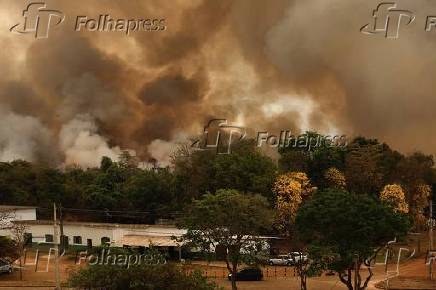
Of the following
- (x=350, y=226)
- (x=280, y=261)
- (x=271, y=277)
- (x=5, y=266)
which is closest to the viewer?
(x=350, y=226)

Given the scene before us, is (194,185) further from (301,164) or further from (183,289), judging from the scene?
(183,289)

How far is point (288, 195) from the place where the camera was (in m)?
50.1

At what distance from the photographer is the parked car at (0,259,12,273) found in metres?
43.1

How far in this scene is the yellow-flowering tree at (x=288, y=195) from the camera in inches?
1944

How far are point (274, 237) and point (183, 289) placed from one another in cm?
2765

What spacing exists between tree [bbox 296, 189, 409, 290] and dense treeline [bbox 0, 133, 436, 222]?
19430 mm

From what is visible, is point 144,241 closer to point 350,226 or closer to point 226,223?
point 226,223

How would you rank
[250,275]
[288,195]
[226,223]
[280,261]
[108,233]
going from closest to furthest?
[226,223]
[250,275]
[280,261]
[288,195]
[108,233]

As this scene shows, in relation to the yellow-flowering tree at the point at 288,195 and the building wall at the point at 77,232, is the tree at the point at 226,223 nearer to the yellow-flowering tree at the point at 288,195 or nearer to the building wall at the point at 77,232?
the yellow-flowering tree at the point at 288,195

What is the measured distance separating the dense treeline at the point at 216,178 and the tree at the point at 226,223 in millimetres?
13596

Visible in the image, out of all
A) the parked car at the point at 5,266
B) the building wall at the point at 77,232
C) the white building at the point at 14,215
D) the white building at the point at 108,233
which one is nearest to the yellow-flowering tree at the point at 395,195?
the white building at the point at 108,233

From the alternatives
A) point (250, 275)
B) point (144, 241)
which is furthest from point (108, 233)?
point (250, 275)

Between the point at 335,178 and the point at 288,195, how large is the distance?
6.96 metres

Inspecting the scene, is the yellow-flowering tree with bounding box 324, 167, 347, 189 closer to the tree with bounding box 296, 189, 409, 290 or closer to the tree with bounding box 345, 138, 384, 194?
the tree with bounding box 345, 138, 384, 194
